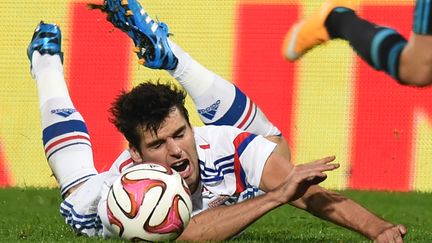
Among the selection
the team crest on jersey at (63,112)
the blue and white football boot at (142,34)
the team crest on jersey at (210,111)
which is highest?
the blue and white football boot at (142,34)

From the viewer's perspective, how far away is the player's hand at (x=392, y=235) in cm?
619

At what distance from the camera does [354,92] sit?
10.0 m

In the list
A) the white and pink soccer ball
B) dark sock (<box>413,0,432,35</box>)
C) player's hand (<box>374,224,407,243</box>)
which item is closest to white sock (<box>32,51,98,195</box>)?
the white and pink soccer ball

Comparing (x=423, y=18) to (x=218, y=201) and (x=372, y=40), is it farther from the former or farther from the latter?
(x=218, y=201)

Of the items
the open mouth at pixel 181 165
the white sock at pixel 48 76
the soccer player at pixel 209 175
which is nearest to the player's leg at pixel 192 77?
the soccer player at pixel 209 175

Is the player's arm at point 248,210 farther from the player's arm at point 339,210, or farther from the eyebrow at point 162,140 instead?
the eyebrow at point 162,140

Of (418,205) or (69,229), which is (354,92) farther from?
(69,229)

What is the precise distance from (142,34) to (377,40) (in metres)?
2.73

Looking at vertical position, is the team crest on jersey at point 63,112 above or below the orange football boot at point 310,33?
below

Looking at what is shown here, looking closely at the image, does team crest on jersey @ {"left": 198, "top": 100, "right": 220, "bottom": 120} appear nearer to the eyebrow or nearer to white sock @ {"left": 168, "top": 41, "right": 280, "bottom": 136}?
white sock @ {"left": 168, "top": 41, "right": 280, "bottom": 136}

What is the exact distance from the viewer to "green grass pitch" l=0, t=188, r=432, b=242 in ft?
22.4

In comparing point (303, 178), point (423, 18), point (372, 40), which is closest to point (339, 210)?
point (303, 178)

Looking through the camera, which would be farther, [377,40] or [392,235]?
[392,235]

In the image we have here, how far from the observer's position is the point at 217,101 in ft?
25.0
